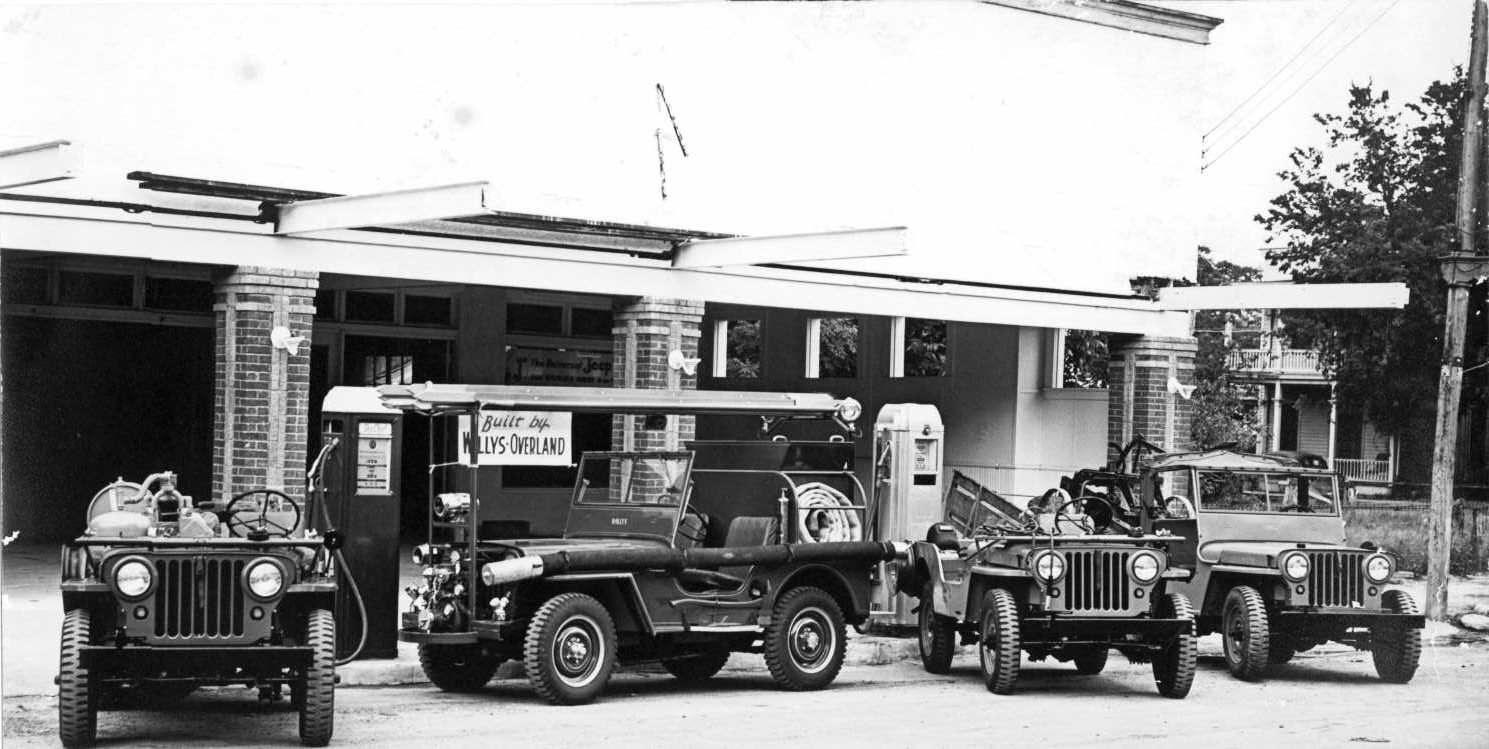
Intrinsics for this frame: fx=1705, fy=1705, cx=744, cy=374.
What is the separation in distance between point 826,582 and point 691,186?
6.04m

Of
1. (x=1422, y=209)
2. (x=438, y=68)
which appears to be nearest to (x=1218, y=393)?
(x=1422, y=209)

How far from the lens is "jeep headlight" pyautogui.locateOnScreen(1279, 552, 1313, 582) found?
1327 centimetres

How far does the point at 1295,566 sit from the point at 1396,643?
1.02 m

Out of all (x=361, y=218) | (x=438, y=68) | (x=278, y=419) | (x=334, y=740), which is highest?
(x=438, y=68)

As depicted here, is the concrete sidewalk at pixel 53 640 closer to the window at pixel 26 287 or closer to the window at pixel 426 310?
the window at pixel 26 287

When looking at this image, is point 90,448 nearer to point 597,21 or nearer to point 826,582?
point 597,21

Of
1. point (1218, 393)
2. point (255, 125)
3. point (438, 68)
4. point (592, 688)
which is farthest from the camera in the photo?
point (1218, 393)

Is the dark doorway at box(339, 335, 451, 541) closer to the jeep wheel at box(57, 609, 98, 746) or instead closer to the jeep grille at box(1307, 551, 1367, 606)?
the jeep grille at box(1307, 551, 1367, 606)

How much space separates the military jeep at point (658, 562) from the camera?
10.8 meters

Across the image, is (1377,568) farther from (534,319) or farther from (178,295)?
(178,295)

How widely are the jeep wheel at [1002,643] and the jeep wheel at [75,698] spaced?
6.07m

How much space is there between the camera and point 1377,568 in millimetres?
13359

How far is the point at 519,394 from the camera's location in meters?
11.0

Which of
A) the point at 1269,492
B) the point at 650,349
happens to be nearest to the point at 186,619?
→ the point at 650,349
